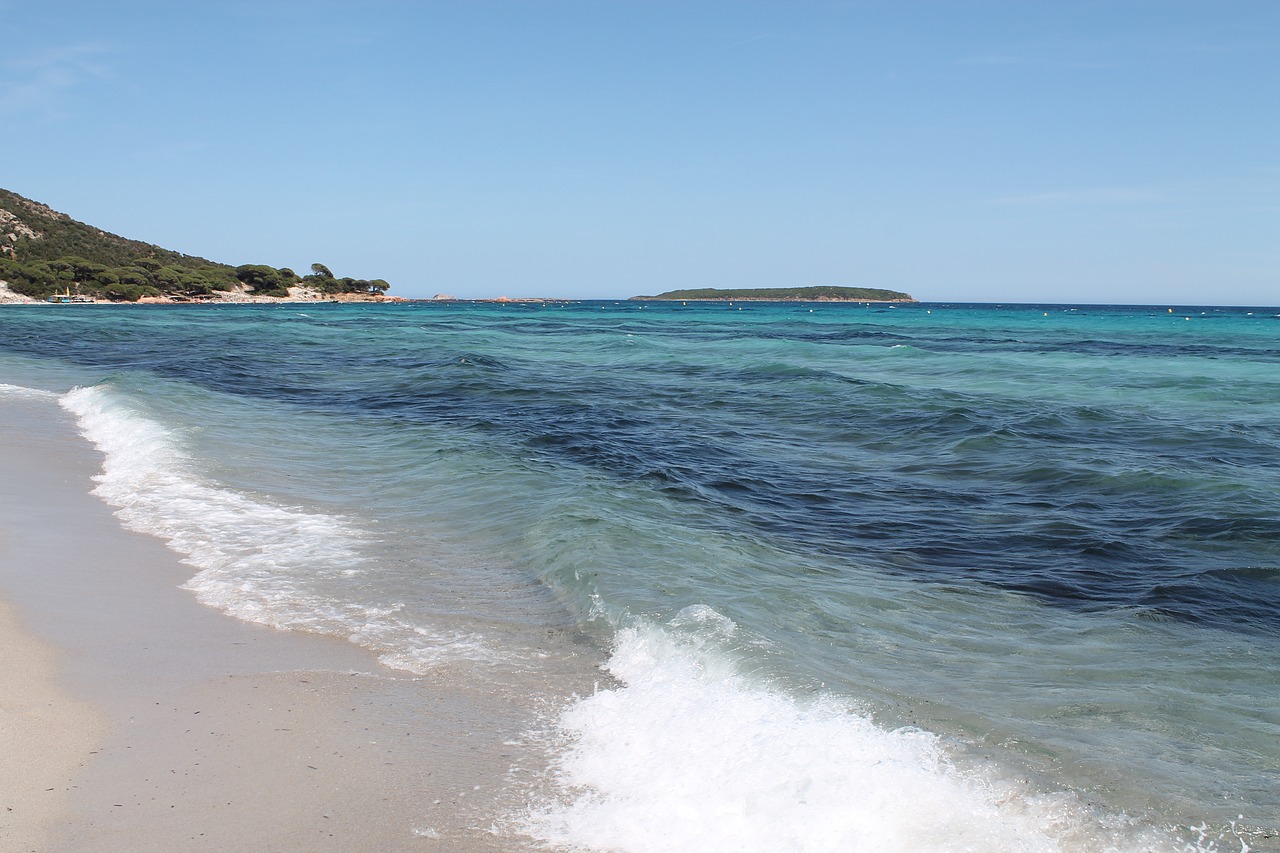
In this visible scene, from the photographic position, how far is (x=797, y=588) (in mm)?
6684

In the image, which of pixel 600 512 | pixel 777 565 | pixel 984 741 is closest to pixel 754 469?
pixel 600 512

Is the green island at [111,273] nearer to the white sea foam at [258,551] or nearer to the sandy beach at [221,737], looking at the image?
the white sea foam at [258,551]

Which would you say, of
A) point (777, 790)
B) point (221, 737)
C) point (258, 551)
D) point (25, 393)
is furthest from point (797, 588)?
point (25, 393)

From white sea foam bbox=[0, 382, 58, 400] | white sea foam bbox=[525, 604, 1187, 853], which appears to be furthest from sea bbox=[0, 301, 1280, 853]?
white sea foam bbox=[0, 382, 58, 400]

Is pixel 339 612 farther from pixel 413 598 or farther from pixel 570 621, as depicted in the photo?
pixel 570 621

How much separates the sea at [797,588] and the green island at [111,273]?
252 ft

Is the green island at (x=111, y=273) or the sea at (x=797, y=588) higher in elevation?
the green island at (x=111, y=273)

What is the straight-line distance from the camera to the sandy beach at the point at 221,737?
3.46 metres

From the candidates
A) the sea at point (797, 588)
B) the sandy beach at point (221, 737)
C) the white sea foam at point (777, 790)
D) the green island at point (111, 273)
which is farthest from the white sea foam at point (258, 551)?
the green island at point (111, 273)

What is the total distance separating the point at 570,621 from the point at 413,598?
127 centimetres

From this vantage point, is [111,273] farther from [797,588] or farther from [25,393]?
[797,588]

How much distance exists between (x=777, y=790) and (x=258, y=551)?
5310 mm

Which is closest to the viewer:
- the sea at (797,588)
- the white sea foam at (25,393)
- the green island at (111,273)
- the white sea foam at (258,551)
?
the sea at (797,588)

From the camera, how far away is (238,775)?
3.85 metres
